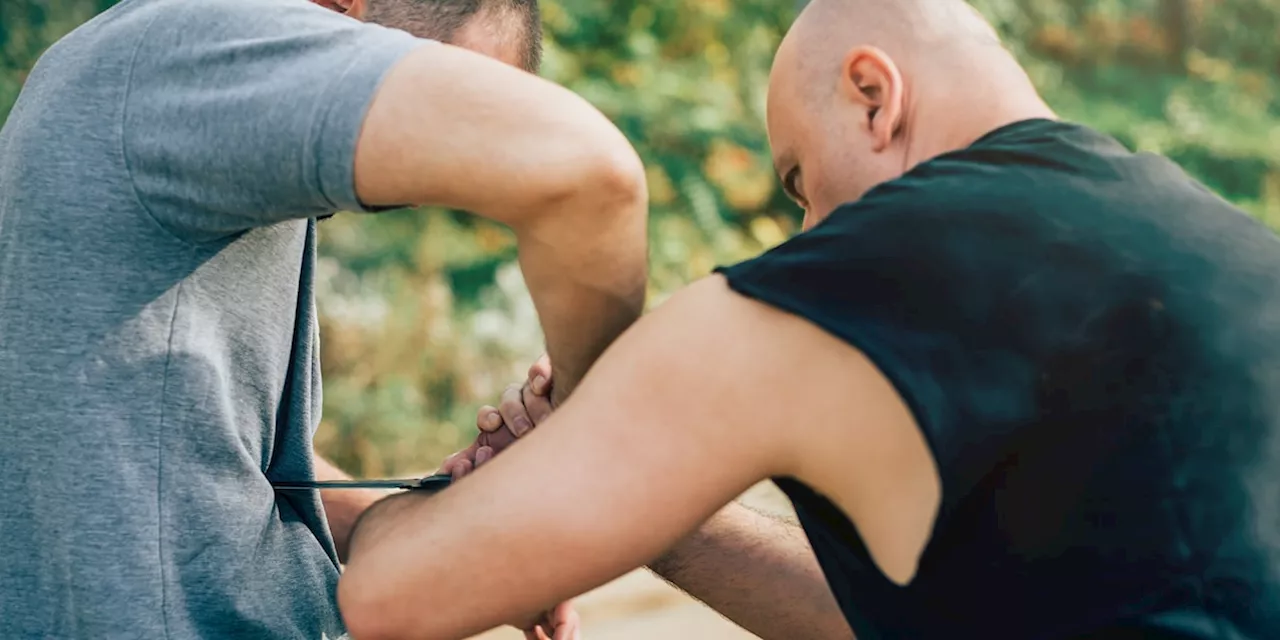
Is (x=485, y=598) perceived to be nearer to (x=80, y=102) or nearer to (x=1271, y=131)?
(x=80, y=102)

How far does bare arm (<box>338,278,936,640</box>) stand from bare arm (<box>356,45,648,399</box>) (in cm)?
15

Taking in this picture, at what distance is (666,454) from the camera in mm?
1384

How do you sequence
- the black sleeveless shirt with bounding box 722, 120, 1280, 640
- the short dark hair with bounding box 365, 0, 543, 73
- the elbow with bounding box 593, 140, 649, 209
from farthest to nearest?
the short dark hair with bounding box 365, 0, 543, 73
the elbow with bounding box 593, 140, 649, 209
the black sleeveless shirt with bounding box 722, 120, 1280, 640

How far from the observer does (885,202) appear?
1.40 m

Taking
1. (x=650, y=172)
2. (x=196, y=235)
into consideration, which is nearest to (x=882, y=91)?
(x=196, y=235)

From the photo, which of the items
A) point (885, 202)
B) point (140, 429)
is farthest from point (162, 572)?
point (885, 202)

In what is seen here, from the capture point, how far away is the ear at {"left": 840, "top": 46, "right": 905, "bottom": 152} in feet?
5.45

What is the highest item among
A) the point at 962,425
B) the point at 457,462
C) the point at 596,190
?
the point at 596,190

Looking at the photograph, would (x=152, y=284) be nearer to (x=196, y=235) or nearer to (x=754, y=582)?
(x=196, y=235)

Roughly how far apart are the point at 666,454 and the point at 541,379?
A: 0.58 m

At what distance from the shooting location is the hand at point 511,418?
6.31 ft

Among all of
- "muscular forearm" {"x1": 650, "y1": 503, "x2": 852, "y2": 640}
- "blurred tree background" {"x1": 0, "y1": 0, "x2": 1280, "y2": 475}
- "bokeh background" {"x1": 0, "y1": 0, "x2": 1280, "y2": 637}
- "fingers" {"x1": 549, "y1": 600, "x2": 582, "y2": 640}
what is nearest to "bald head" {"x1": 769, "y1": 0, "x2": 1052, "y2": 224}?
"muscular forearm" {"x1": 650, "y1": 503, "x2": 852, "y2": 640}

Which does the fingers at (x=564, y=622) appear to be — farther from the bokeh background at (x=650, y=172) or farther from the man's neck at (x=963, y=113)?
the bokeh background at (x=650, y=172)

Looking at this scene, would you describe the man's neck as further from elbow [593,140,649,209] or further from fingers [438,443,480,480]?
fingers [438,443,480,480]
